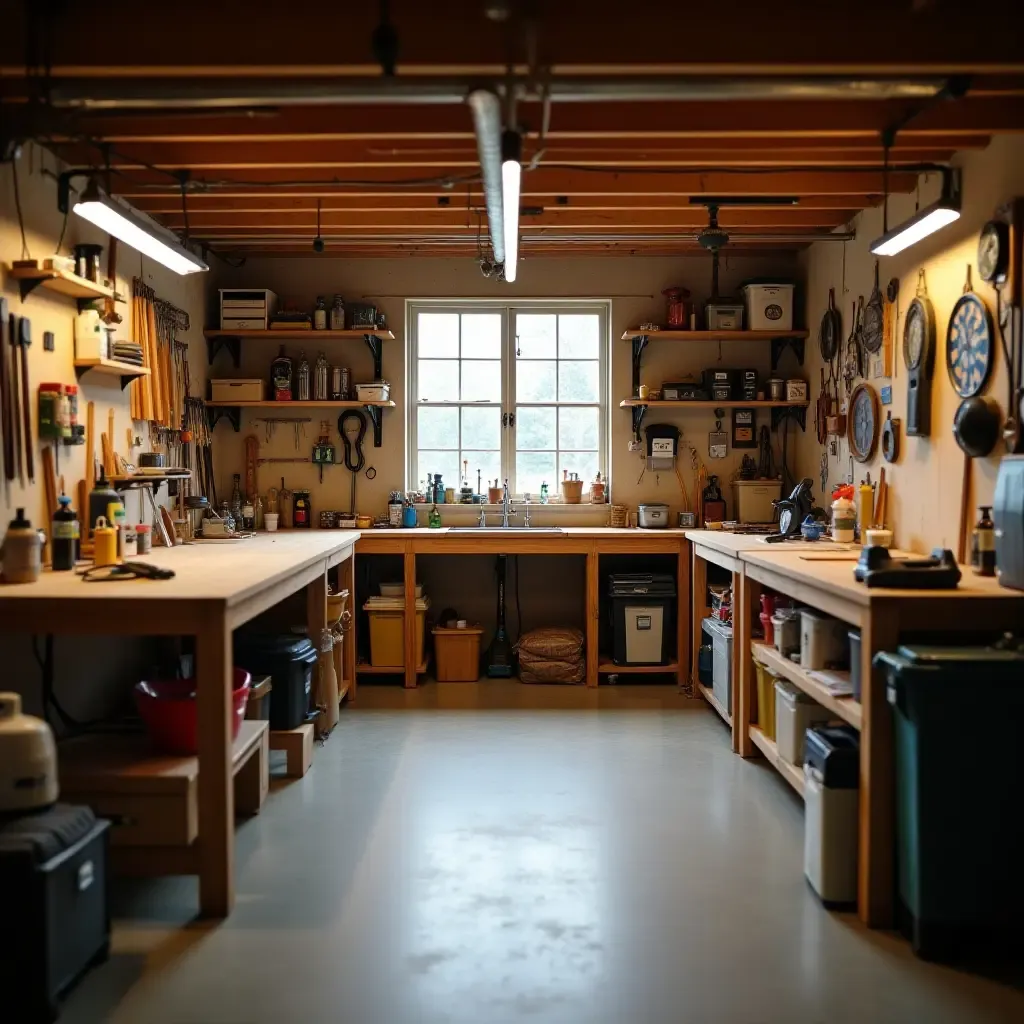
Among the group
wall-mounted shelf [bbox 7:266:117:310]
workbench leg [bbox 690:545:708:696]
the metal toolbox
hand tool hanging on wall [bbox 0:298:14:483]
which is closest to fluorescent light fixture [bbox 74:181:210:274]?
wall-mounted shelf [bbox 7:266:117:310]

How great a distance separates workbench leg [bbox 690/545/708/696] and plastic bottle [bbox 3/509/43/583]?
13.3 ft

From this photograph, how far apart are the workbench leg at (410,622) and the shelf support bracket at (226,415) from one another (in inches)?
69.6

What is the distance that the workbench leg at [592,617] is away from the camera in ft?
20.6

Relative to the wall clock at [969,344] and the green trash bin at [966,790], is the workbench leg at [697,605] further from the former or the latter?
the green trash bin at [966,790]

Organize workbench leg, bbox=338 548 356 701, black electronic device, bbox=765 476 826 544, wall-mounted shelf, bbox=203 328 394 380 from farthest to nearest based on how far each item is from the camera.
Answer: wall-mounted shelf, bbox=203 328 394 380 → workbench leg, bbox=338 548 356 701 → black electronic device, bbox=765 476 826 544

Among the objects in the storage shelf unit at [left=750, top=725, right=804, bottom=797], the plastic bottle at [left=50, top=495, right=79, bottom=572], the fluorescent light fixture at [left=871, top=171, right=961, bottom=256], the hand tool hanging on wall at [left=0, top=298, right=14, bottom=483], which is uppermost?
the fluorescent light fixture at [left=871, top=171, right=961, bottom=256]

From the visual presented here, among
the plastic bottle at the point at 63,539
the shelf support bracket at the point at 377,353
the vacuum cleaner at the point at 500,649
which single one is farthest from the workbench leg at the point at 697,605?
the plastic bottle at the point at 63,539

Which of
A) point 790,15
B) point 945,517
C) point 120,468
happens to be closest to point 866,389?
point 945,517

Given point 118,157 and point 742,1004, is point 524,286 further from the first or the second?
point 742,1004

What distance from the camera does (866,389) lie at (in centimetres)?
546

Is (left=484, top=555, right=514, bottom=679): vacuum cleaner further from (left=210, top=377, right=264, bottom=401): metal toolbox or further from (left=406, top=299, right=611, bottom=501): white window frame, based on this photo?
(left=210, top=377, right=264, bottom=401): metal toolbox

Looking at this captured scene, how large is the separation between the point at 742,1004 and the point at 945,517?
2699mm

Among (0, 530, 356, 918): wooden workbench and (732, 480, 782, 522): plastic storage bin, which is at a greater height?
(732, 480, 782, 522): plastic storage bin

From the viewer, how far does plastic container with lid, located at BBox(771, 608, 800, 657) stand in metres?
4.28
